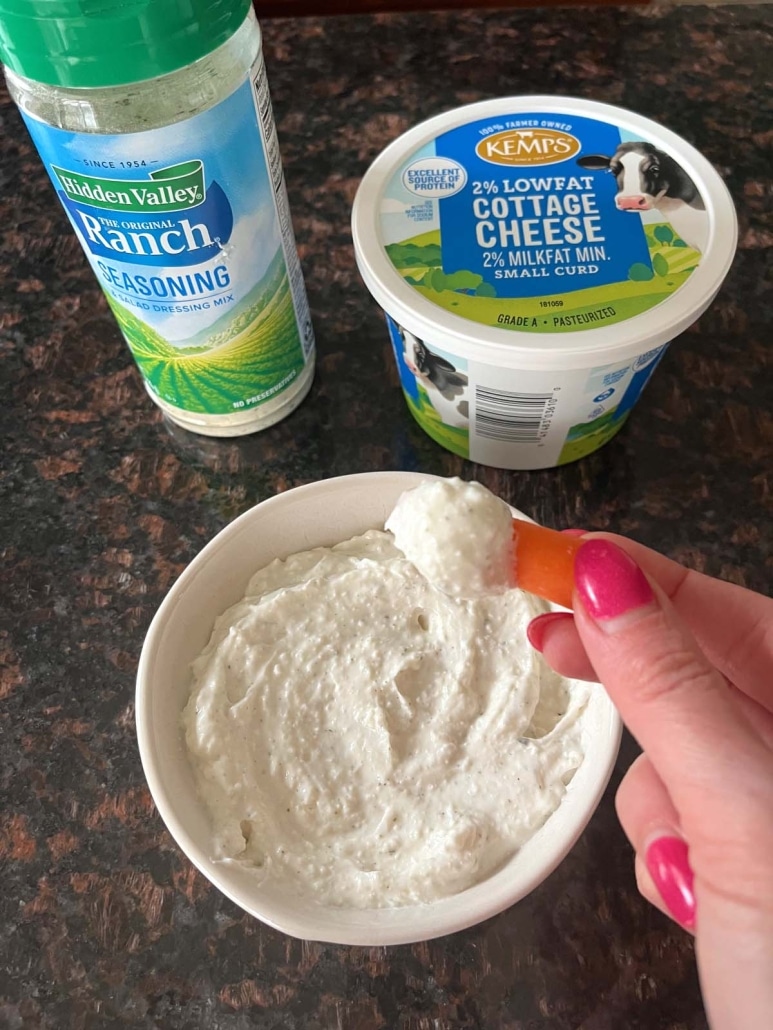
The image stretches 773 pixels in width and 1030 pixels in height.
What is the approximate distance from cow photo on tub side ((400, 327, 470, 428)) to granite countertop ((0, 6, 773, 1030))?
94 mm

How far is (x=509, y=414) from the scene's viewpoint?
28.1 inches

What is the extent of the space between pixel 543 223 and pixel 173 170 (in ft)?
1.03

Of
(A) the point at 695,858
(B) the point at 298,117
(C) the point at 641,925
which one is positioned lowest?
(C) the point at 641,925

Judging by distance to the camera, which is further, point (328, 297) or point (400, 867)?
point (328, 297)

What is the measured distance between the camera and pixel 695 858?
423 mm

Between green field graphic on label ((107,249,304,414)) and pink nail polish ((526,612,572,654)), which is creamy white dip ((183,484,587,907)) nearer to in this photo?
pink nail polish ((526,612,572,654))

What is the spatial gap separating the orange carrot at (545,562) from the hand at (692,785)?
2cm

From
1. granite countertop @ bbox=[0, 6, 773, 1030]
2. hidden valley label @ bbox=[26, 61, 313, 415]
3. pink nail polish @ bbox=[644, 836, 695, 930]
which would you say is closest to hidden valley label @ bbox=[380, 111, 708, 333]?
hidden valley label @ bbox=[26, 61, 313, 415]

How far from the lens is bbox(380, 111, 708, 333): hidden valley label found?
2.15ft

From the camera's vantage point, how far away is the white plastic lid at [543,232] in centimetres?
64

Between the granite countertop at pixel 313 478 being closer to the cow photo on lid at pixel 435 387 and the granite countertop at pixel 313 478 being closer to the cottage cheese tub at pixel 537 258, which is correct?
the cow photo on lid at pixel 435 387

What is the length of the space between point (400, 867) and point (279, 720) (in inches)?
5.6

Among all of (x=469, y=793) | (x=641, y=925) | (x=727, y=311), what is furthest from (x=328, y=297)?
(x=641, y=925)

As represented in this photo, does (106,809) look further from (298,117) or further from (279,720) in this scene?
(298,117)
